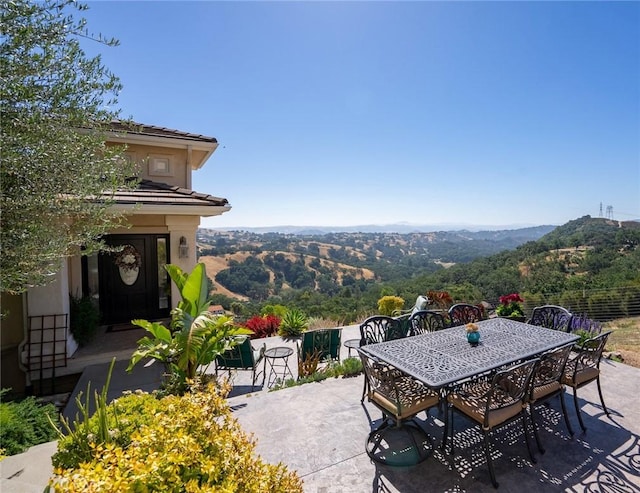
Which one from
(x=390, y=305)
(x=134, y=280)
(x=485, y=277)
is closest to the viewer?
(x=134, y=280)

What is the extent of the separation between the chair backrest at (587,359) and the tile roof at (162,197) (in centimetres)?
689

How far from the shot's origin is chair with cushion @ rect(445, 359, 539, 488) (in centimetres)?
306

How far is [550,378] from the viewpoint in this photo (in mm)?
3645

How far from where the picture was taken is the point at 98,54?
3.77 m

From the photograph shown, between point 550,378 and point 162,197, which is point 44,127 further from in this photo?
point 550,378

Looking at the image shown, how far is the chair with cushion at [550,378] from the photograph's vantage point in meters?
3.49

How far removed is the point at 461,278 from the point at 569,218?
143ft

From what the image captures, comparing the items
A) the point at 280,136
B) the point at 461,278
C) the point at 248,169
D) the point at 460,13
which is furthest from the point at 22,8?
the point at 461,278

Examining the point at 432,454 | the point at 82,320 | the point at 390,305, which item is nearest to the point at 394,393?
the point at 432,454

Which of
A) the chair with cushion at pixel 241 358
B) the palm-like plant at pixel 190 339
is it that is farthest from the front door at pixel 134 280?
the chair with cushion at pixel 241 358

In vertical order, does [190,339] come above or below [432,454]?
above

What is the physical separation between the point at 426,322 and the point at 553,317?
2294 mm

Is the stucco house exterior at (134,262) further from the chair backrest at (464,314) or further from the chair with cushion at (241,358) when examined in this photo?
the chair backrest at (464,314)

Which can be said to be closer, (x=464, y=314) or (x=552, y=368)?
(x=552, y=368)
